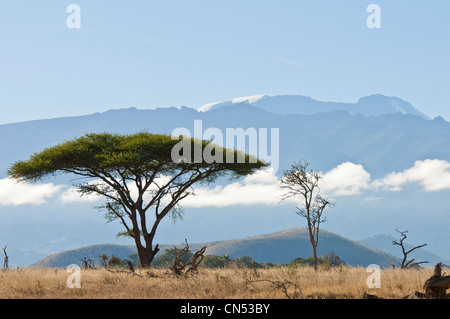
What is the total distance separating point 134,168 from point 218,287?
68.5 ft

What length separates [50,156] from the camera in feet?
126

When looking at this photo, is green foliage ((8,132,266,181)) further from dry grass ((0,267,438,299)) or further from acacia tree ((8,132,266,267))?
dry grass ((0,267,438,299))

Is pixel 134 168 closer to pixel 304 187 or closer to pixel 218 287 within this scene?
pixel 304 187

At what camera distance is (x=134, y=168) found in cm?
3856

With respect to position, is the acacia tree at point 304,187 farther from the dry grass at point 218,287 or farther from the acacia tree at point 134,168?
the dry grass at point 218,287

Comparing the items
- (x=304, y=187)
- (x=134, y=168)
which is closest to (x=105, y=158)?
(x=134, y=168)

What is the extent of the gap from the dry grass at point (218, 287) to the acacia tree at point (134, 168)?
14.2m

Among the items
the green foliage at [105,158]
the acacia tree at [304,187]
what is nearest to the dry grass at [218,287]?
the acacia tree at [304,187]

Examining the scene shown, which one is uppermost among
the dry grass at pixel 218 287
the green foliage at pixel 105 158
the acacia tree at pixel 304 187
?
the green foliage at pixel 105 158

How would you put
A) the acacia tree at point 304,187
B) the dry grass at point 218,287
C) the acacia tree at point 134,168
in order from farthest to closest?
the acacia tree at point 134,168 < the acacia tree at point 304,187 < the dry grass at point 218,287

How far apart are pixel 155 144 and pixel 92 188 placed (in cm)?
690

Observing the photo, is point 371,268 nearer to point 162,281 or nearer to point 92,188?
point 162,281

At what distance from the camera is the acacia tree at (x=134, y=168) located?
3722 cm
